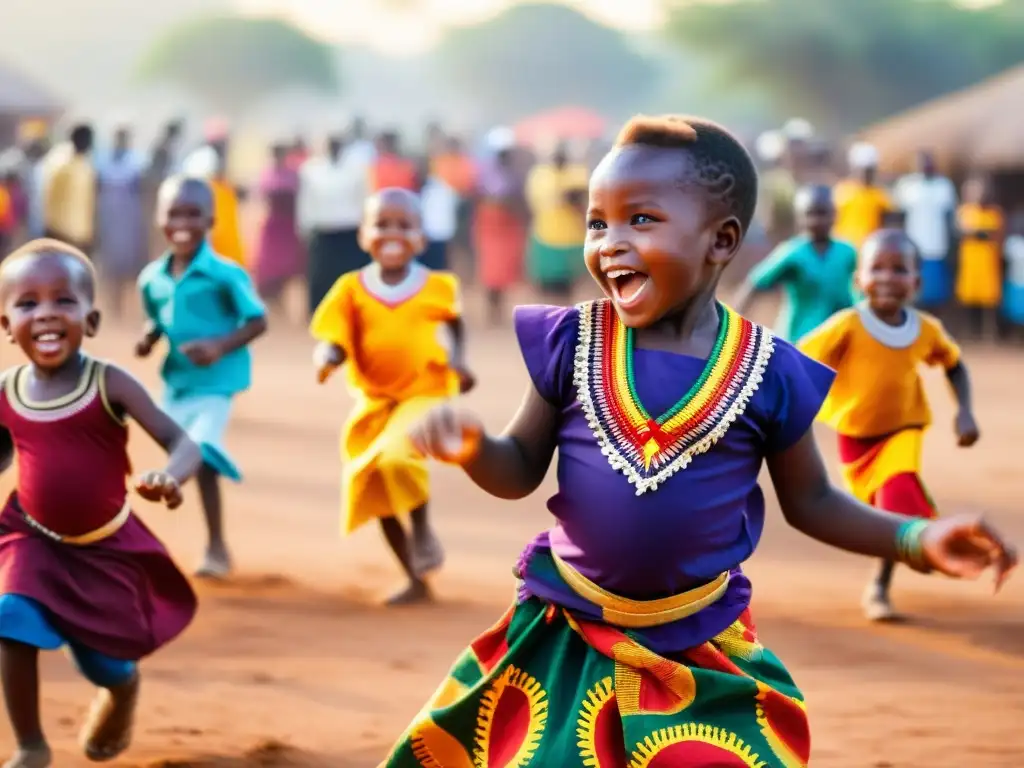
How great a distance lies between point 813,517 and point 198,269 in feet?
13.1

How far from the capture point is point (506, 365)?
1485cm

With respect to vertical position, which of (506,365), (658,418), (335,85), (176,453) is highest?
(335,85)

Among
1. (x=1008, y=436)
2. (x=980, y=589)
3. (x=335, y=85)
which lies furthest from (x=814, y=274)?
(x=335, y=85)

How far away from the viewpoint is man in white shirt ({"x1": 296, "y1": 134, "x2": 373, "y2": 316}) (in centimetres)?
1562

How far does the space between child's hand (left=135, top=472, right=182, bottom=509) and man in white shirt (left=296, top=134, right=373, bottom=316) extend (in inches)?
463

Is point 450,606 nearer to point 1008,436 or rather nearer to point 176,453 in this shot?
point 176,453

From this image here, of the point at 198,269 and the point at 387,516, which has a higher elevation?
the point at 198,269

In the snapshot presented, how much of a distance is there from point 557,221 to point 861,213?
3750mm

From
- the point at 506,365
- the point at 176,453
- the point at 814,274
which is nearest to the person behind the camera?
the point at 176,453

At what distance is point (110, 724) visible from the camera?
4.30 meters

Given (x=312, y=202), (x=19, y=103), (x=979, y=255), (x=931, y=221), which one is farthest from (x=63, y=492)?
(x=19, y=103)

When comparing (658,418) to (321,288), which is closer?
(658,418)

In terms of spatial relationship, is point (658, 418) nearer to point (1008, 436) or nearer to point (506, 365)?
point (1008, 436)

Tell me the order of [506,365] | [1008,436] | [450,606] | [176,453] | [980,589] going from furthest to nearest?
[506,365], [1008,436], [980,589], [450,606], [176,453]
